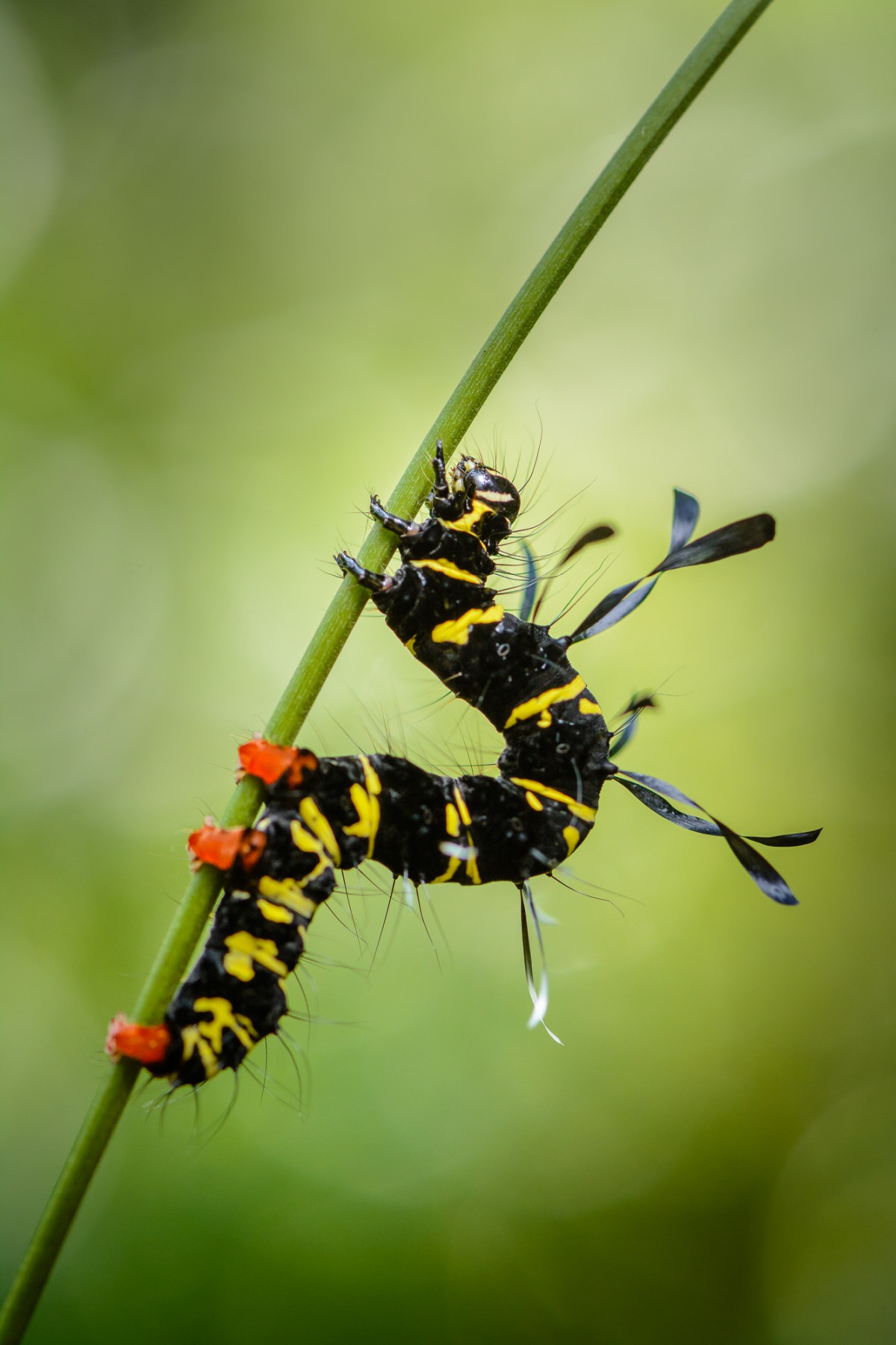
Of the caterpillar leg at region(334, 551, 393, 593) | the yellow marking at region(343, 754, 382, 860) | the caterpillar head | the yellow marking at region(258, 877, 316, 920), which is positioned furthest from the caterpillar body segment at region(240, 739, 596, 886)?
the caterpillar head

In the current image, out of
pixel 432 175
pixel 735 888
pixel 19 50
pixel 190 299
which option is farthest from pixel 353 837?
pixel 19 50

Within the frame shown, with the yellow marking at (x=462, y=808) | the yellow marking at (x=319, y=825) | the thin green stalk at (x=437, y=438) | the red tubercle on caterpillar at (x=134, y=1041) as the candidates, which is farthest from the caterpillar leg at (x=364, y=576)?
the red tubercle on caterpillar at (x=134, y=1041)

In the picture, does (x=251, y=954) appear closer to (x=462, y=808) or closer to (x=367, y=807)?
(x=367, y=807)

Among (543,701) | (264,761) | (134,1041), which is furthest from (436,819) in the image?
(134,1041)

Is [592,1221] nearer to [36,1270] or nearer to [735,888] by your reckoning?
[735,888]

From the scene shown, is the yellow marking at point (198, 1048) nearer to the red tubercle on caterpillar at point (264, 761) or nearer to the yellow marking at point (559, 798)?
the red tubercle on caterpillar at point (264, 761)

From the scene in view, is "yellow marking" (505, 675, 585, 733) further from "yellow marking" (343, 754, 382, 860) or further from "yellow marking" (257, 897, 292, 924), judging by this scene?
"yellow marking" (257, 897, 292, 924)

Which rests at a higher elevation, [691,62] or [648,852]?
[691,62]
